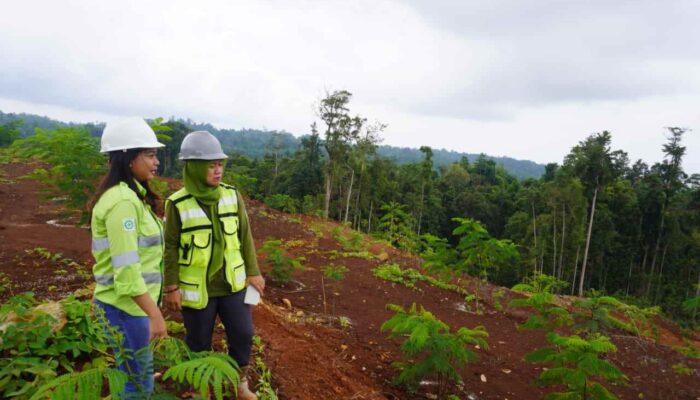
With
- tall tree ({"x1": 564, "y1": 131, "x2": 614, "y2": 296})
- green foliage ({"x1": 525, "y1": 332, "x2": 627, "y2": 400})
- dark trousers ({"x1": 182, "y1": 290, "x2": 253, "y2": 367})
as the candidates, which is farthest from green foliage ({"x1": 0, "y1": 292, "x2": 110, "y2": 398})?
tall tree ({"x1": 564, "y1": 131, "x2": 614, "y2": 296})

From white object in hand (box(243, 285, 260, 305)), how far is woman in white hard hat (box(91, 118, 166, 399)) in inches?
27.1

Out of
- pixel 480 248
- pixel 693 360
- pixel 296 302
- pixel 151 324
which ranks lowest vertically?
pixel 693 360

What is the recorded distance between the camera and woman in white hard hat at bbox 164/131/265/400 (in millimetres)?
2572

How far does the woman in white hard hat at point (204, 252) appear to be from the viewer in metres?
2.57

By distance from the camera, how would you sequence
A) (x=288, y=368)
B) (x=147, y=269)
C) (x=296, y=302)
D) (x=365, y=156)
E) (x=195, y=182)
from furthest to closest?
(x=365, y=156) < (x=296, y=302) < (x=288, y=368) < (x=195, y=182) < (x=147, y=269)

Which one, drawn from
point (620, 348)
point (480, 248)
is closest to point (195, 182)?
point (480, 248)

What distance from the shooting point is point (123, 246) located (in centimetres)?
197

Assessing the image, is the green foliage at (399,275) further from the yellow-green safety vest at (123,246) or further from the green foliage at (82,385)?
the green foliage at (82,385)

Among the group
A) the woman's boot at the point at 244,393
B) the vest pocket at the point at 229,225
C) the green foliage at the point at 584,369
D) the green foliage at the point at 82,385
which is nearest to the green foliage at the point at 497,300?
the green foliage at the point at 584,369

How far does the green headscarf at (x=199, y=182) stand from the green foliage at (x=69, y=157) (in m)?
2.99

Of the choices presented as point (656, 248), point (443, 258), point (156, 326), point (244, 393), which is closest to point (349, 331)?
point (443, 258)

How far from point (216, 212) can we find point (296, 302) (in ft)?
16.7

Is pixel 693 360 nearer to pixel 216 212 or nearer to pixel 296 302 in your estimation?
pixel 296 302

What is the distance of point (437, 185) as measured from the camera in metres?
48.4
